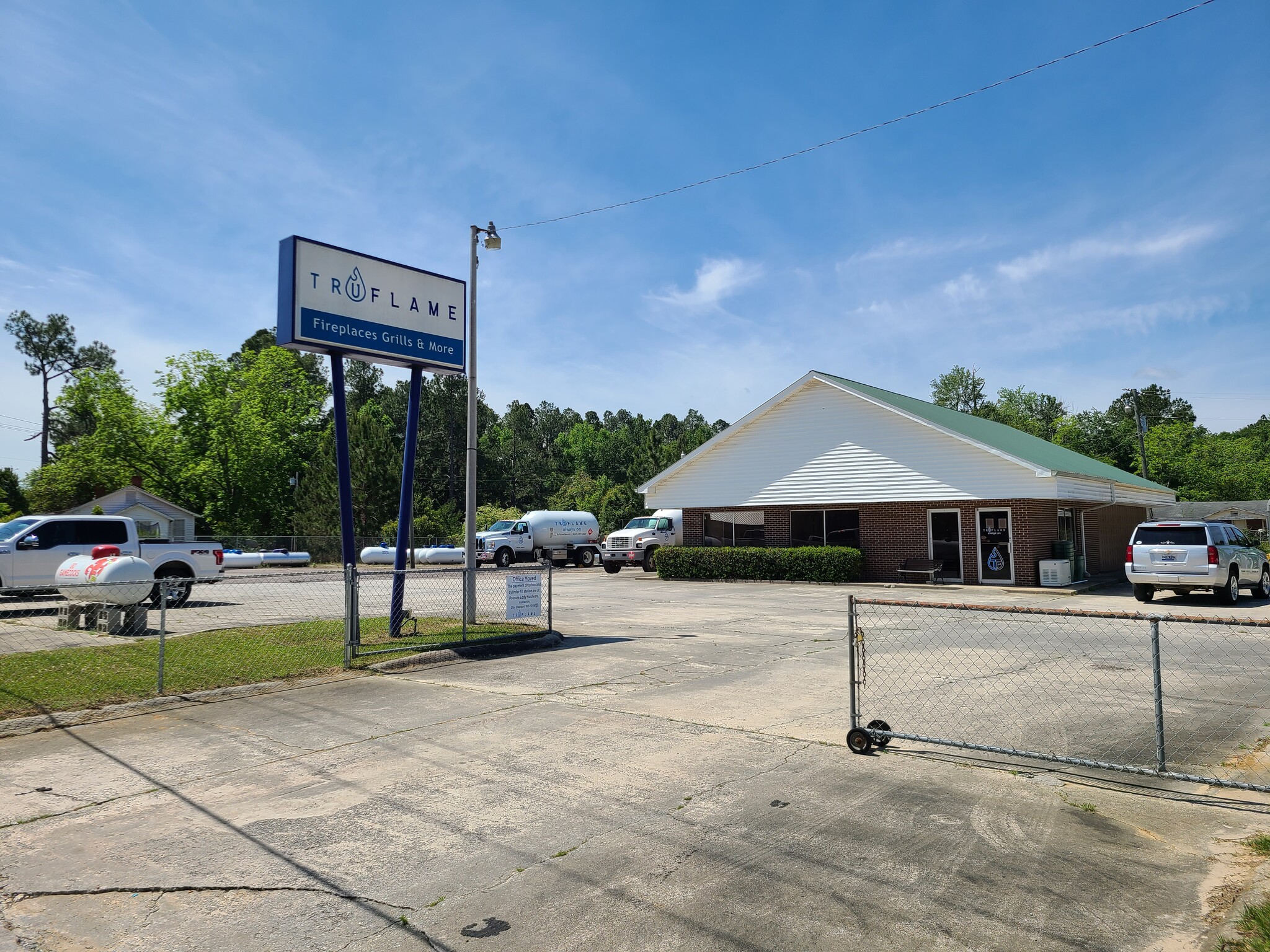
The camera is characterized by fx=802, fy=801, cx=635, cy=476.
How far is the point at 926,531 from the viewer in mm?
27234

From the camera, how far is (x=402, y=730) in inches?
302

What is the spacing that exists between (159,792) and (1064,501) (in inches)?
1112

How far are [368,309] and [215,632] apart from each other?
6.54 metres

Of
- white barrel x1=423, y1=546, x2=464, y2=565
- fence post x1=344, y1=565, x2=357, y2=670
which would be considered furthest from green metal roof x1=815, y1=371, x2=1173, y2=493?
white barrel x1=423, y1=546, x2=464, y2=565

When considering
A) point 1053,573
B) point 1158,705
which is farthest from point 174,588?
point 1053,573

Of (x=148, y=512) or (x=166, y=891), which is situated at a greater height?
(x=148, y=512)

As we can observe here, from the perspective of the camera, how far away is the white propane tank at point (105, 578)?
1462 centimetres

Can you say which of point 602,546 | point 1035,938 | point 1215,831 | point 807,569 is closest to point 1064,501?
point 807,569

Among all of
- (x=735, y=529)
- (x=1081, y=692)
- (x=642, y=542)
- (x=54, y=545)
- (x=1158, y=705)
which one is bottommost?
(x=1081, y=692)

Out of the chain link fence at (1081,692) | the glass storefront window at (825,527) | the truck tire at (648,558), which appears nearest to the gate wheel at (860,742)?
the chain link fence at (1081,692)

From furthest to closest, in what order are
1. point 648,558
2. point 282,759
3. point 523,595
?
point 648,558, point 523,595, point 282,759

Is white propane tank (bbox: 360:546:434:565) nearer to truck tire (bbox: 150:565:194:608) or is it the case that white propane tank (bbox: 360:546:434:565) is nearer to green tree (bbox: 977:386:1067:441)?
truck tire (bbox: 150:565:194:608)

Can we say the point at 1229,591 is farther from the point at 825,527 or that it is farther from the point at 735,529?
the point at 735,529

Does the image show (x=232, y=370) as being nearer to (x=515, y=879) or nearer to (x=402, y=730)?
(x=402, y=730)
